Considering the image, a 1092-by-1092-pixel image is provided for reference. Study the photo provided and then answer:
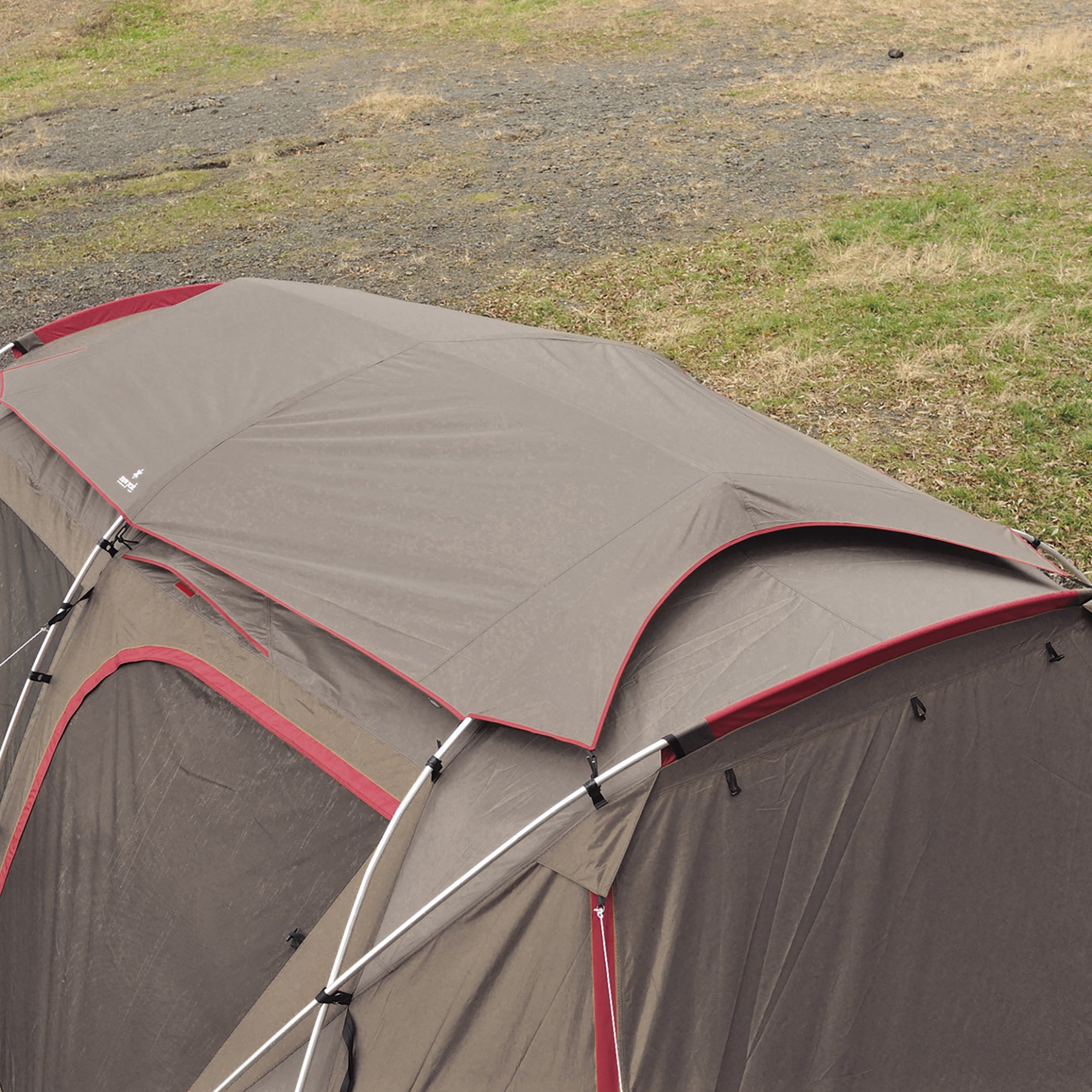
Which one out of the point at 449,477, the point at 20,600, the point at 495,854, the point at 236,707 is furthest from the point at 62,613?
the point at 495,854

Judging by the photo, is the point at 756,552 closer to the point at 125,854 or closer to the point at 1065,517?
the point at 125,854

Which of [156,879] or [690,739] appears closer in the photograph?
[690,739]

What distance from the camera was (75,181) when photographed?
1437 cm

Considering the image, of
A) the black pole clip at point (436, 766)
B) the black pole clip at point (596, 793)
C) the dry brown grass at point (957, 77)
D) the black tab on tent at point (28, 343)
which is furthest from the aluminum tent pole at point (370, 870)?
the dry brown grass at point (957, 77)

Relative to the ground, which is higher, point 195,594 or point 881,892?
point 195,594

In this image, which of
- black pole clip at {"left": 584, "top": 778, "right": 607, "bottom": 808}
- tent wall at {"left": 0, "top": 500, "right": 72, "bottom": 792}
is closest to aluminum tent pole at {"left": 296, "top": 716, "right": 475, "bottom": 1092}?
black pole clip at {"left": 584, "top": 778, "right": 607, "bottom": 808}

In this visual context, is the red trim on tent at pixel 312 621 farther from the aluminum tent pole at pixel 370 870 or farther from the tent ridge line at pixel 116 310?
the tent ridge line at pixel 116 310

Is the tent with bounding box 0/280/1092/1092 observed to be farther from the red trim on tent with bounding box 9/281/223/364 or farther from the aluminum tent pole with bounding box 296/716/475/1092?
the red trim on tent with bounding box 9/281/223/364

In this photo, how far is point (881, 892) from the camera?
3264mm

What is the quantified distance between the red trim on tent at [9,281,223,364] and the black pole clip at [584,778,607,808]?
411 centimetres

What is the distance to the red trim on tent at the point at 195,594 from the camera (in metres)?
3.76

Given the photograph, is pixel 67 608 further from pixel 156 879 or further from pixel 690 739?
pixel 690 739

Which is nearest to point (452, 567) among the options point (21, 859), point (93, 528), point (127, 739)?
point (127, 739)

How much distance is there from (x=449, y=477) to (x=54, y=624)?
1.79m
